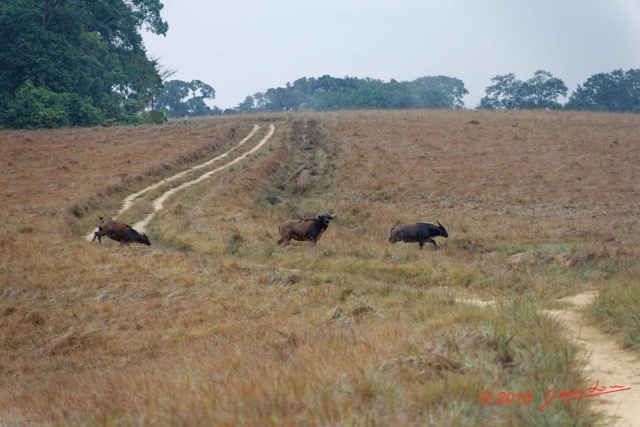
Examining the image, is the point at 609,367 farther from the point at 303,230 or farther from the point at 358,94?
the point at 358,94

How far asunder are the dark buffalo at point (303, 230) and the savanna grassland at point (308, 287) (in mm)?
470

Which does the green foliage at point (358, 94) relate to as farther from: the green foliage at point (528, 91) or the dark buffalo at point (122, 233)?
the dark buffalo at point (122, 233)

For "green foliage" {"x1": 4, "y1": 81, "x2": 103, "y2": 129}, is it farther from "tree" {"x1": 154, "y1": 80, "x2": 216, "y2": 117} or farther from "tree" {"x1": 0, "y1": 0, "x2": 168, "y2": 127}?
"tree" {"x1": 154, "y1": 80, "x2": 216, "y2": 117}

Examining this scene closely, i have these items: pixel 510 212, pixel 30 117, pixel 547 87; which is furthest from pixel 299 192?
pixel 547 87

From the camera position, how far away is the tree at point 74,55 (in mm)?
61803

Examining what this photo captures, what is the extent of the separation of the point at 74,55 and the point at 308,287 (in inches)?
2298

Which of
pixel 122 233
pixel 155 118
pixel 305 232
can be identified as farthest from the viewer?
pixel 155 118

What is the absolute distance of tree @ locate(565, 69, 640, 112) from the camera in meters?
121

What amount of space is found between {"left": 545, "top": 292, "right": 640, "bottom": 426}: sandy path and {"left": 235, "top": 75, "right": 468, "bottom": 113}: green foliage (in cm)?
11850

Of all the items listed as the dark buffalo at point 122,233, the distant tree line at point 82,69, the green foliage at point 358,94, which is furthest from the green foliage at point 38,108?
the green foliage at point 358,94

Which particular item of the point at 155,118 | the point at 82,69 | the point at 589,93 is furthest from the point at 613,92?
the point at 82,69

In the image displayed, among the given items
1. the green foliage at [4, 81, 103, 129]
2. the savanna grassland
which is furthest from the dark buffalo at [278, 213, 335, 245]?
the green foliage at [4, 81, 103, 129]

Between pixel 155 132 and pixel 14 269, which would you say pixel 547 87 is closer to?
pixel 155 132

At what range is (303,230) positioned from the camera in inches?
890
